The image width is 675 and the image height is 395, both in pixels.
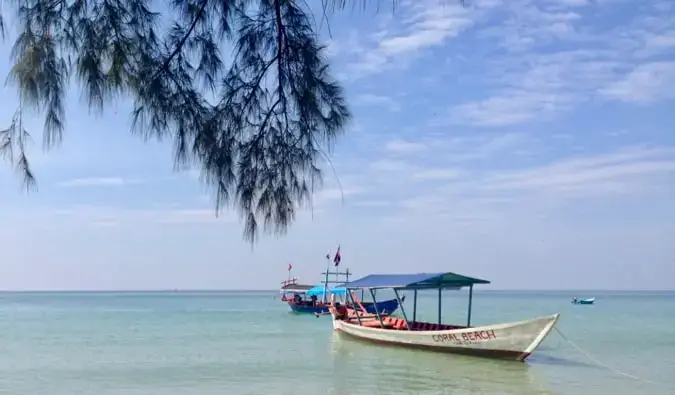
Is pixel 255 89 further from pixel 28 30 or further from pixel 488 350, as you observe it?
pixel 488 350

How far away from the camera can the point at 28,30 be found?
2.78m

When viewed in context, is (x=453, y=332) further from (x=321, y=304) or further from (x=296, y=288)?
(x=296, y=288)

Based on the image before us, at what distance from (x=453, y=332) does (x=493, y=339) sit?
0.87 metres

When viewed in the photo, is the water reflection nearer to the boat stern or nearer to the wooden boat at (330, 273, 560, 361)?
the wooden boat at (330, 273, 560, 361)

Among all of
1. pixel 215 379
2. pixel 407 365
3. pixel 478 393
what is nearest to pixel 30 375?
pixel 215 379

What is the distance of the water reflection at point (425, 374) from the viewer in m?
12.1

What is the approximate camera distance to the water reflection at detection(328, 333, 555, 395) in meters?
12.1

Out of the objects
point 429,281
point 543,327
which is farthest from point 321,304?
point 543,327

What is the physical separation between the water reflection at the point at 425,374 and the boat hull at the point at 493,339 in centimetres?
19

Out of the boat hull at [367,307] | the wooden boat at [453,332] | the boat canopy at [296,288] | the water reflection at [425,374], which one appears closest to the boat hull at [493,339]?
the wooden boat at [453,332]

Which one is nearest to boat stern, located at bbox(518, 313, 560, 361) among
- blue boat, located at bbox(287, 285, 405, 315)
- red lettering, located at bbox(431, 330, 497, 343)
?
red lettering, located at bbox(431, 330, 497, 343)

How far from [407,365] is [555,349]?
19.1 feet

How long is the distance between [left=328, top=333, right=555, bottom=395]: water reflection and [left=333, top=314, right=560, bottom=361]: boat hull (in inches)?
7.4

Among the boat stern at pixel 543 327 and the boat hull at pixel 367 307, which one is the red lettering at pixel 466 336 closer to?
the boat stern at pixel 543 327
